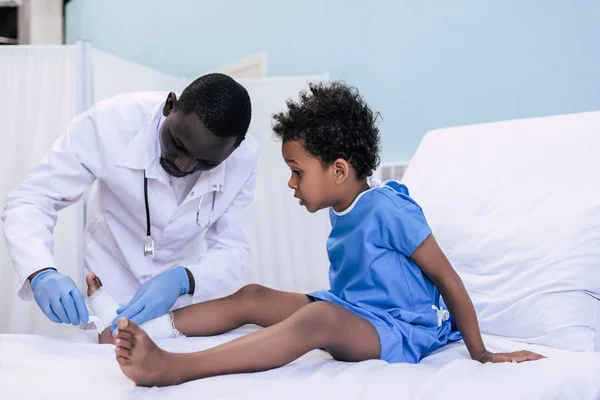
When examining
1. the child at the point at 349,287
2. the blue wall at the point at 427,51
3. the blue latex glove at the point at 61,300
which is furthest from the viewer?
the blue wall at the point at 427,51

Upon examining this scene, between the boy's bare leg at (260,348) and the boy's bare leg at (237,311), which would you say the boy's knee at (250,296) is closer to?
the boy's bare leg at (237,311)

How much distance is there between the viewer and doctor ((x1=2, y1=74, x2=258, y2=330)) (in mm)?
1295

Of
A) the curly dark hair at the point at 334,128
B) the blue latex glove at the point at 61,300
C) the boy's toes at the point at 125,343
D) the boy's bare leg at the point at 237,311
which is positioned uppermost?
the curly dark hair at the point at 334,128

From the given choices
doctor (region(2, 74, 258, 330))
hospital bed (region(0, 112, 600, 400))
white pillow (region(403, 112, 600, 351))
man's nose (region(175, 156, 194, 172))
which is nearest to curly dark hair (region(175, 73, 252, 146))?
doctor (region(2, 74, 258, 330))

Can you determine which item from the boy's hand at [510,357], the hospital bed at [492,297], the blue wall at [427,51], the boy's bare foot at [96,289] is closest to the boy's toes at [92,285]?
the boy's bare foot at [96,289]

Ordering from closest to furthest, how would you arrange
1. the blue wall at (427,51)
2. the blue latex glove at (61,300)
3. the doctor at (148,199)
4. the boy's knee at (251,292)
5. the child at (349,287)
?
the child at (349,287), the blue latex glove at (61,300), the doctor at (148,199), the boy's knee at (251,292), the blue wall at (427,51)

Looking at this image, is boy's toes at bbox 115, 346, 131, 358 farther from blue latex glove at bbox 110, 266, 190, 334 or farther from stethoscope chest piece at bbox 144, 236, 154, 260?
stethoscope chest piece at bbox 144, 236, 154, 260

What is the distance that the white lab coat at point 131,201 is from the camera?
144 cm

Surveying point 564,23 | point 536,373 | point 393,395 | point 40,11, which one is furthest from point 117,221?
point 40,11

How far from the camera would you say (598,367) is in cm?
103

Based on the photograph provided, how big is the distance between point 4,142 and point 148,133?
1.36 metres

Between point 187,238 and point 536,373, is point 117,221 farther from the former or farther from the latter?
point 536,373

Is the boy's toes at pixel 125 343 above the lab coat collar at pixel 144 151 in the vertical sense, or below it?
below

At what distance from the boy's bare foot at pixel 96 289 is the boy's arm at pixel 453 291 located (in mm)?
643
